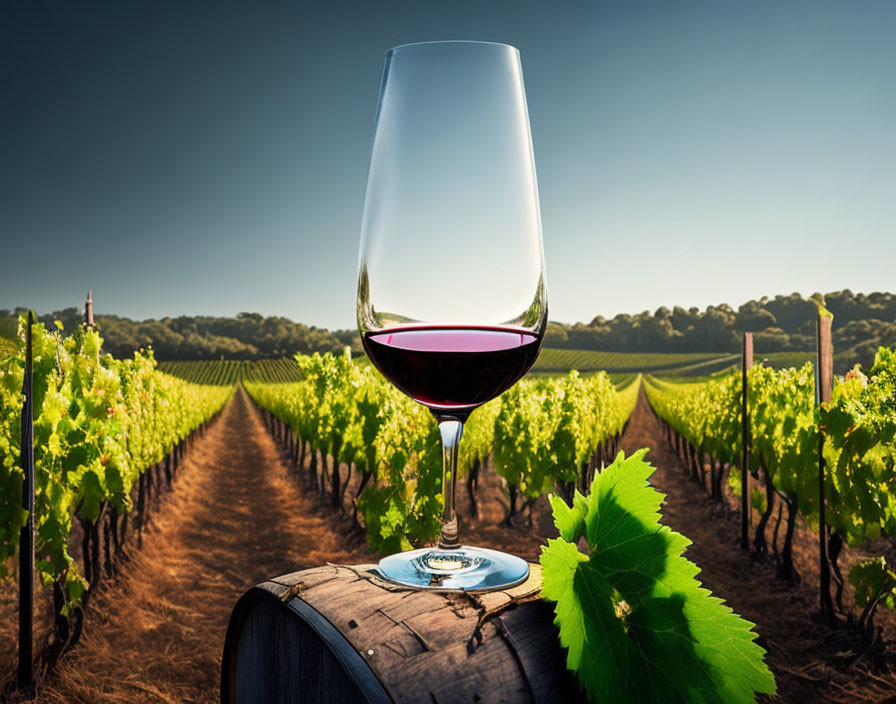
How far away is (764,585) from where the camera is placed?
27.8 feet

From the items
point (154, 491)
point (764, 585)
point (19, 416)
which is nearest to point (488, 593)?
point (19, 416)

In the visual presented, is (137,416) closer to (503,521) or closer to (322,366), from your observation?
(322,366)

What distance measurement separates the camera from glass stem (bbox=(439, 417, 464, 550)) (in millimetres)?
1073

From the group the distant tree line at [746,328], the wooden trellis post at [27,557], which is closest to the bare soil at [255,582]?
the wooden trellis post at [27,557]

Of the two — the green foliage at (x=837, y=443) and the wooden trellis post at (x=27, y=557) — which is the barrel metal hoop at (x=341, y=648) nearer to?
the wooden trellis post at (x=27, y=557)

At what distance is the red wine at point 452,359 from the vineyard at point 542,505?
25 cm

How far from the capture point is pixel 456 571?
1140 mm

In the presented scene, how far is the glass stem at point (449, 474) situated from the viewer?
1.07m

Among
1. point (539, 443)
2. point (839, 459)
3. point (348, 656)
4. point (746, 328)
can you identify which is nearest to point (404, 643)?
point (348, 656)

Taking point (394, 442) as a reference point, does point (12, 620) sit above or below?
below

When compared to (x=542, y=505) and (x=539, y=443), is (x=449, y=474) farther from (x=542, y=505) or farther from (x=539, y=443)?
(x=542, y=505)

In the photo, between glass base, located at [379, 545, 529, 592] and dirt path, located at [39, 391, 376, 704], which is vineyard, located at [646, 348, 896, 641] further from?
glass base, located at [379, 545, 529, 592]

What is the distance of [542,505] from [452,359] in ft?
38.8

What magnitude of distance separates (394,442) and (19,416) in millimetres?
4334
